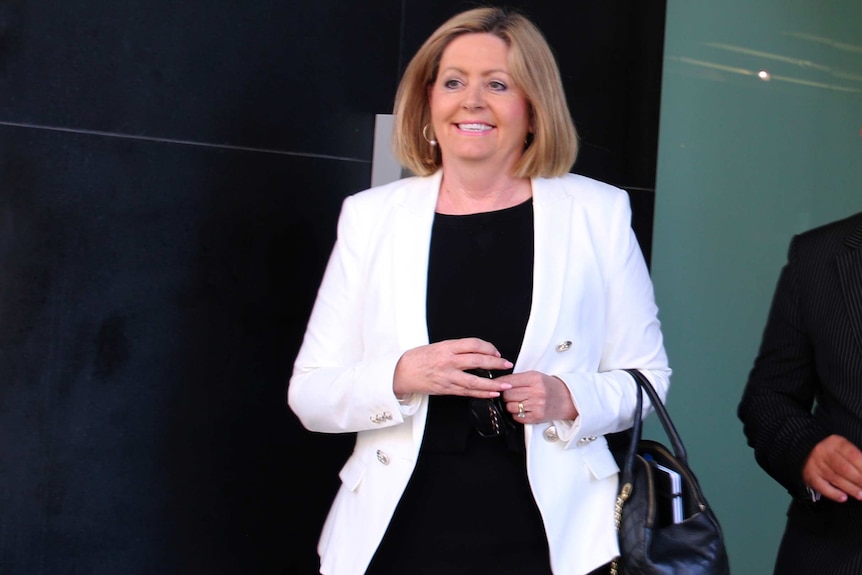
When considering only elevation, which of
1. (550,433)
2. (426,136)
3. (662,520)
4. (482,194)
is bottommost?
(662,520)

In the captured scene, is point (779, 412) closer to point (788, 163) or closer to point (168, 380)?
point (168, 380)

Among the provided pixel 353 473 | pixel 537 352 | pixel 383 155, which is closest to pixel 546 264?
pixel 537 352

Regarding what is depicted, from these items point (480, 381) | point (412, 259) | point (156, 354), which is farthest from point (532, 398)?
point (156, 354)

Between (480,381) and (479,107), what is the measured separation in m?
0.69

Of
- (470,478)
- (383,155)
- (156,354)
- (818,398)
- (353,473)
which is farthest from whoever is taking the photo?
(383,155)

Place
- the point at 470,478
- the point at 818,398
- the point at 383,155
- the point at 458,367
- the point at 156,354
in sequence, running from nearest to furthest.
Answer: the point at 458,367, the point at 470,478, the point at 818,398, the point at 156,354, the point at 383,155

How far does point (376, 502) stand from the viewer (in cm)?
252

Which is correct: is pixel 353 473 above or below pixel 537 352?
below

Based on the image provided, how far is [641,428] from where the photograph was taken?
2.48m

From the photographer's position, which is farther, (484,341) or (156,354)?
(156,354)

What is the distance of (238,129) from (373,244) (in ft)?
2.54

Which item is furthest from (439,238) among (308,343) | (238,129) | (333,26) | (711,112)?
(711,112)

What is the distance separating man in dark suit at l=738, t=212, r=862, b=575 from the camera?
Result: 2541mm

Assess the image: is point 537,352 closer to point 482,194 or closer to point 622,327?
point 622,327
